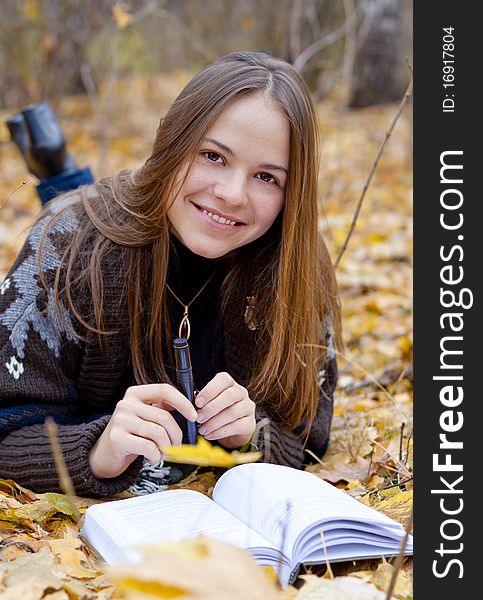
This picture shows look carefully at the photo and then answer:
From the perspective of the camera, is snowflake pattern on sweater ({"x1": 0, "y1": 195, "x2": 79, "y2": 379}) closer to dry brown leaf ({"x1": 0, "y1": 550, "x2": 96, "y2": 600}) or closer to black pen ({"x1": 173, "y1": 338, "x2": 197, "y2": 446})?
black pen ({"x1": 173, "y1": 338, "x2": 197, "y2": 446})

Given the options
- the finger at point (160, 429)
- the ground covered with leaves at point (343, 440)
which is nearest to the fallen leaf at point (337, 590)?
the ground covered with leaves at point (343, 440)

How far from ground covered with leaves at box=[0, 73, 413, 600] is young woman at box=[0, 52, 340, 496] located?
147 millimetres

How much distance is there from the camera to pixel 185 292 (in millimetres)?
2082

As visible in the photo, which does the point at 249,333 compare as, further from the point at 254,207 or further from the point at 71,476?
Result: the point at 71,476

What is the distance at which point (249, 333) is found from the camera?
2.10m

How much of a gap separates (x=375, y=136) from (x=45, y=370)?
567 centimetres

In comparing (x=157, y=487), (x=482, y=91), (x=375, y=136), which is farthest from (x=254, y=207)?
(x=375, y=136)

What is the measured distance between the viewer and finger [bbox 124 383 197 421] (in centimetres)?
155

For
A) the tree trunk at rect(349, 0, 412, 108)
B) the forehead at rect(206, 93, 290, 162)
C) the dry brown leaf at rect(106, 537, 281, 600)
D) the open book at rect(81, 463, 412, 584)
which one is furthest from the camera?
the tree trunk at rect(349, 0, 412, 108)

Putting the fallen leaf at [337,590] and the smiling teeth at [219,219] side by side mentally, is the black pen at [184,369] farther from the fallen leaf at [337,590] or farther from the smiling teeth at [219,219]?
the fallen leaf at [337,590]

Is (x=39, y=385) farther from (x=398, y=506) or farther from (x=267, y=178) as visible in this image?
(x=398, y=506)

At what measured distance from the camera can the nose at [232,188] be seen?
1.77 meters

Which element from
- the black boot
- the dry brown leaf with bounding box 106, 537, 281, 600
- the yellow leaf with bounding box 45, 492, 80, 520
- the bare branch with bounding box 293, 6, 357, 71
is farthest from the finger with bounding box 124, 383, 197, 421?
the bare branch with bounding box 293, 6, 357, 71

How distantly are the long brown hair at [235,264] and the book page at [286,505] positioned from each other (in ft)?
1.47
